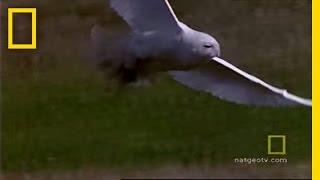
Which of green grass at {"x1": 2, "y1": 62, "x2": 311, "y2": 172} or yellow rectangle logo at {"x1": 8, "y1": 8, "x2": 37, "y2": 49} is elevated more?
yellow rectangle logo at {"x1": 8, "y1": 8, "x2": 37, "y2": 49}

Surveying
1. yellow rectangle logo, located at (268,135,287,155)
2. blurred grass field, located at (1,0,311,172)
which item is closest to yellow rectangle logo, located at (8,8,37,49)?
blurred grass field, located at (1,0,311,172)

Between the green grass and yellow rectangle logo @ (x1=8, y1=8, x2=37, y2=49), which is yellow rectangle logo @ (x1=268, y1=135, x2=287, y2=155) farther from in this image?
yellow rectangle logo @ (x1=8, y1=8, x2=37, y2=49)

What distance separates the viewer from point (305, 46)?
3.07 m

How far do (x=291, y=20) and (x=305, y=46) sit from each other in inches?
3.7

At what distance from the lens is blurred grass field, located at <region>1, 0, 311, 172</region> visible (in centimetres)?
309

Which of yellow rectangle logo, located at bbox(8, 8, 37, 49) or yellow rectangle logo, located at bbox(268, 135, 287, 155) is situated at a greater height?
yellow rectangle logo, located at bbox(8, 8, 37, 49)

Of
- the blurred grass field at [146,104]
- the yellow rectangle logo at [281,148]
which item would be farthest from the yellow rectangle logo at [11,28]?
the yellow rectangle logo at [281,148]

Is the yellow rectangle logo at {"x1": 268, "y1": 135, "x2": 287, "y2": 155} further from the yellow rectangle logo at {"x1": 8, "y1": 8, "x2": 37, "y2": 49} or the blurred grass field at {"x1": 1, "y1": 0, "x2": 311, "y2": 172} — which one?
the yellow rectangle logo at {"x1": 8, "y1": 8, "x2": 37, "y2": 49}

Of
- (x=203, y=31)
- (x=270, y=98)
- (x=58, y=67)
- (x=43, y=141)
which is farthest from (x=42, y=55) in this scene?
(x=270, y=98)

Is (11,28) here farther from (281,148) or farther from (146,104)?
(281,148)

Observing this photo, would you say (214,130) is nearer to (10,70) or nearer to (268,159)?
(268,159)

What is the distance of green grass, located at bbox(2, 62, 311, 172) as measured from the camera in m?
3.10

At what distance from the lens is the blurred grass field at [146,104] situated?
10.1 ft

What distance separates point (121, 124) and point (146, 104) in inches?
4.0
